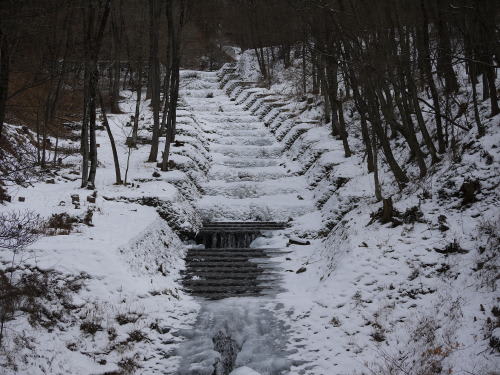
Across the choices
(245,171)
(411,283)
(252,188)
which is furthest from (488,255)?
(245,171)

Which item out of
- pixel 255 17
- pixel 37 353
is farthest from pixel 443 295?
pixel 255 17

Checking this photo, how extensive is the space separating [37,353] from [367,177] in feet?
44.8

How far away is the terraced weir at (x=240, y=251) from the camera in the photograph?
827 cm

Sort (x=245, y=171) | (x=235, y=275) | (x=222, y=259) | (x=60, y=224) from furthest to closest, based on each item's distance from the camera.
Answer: (x=245, y=171), (x=222, y=259), (x=235, y=275), (x=60, y=224)

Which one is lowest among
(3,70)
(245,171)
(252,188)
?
(252,188)

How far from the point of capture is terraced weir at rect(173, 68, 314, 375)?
27.1ft

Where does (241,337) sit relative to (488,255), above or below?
below

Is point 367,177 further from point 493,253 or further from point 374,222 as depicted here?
point 493,253

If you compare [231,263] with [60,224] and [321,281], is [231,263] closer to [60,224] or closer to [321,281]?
[321,281]

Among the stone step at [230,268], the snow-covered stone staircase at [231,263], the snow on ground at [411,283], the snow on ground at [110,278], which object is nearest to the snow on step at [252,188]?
the snow-covered stone staircase at [231,263]

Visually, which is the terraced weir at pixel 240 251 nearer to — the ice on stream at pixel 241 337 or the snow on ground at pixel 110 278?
the ice on stream at pixel 241 337

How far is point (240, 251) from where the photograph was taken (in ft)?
49.2

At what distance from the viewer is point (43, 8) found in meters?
5.85

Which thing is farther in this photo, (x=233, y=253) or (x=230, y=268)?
(x=233, y=253)
